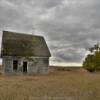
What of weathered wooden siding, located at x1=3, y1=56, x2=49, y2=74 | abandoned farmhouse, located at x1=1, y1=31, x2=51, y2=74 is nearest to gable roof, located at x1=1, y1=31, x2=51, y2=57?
abandoned farmhouse, located at x1=1, y1=31, x2=51, y2=74

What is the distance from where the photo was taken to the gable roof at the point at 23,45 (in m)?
32.4

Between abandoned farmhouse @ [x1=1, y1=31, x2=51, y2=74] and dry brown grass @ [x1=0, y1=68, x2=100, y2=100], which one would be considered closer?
dry brown grass @ [x1=0, y1=68, x2=100, y2=100]

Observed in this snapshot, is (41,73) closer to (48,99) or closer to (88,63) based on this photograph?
(88,63)

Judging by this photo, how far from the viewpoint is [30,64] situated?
34094mm

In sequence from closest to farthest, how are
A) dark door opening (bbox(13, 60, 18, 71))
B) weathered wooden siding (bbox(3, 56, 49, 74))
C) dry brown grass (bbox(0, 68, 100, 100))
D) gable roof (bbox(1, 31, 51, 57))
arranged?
dry brown grass (bbox(0, 68, 100, 100)) → weathered wooden siding (bbox(3, 56, 49, 74)) → gable roof (bbox(1, 31, 51, 57)) → dark door opening (bbox(13, 60, 18, 71))

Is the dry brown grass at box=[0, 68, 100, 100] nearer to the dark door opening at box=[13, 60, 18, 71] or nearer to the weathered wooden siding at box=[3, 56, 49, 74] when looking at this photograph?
the weathered wooden siding at box=[3, 56, 49, 74]

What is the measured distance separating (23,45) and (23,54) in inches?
69.4

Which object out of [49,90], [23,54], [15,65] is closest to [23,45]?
[23,54]

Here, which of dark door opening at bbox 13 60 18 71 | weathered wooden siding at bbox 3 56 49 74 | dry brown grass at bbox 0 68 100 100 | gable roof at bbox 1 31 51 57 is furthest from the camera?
dark door opening at bbox 13 60 18 71

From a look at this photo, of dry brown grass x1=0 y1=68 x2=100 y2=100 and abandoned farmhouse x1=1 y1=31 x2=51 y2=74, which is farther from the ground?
abandoned farmhouse x1=1 y1=31 x2=51 y2=74

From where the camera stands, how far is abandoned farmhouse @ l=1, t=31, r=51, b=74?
1267 inches

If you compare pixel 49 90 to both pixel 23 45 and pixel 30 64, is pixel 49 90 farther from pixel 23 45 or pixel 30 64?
pixel 23 45

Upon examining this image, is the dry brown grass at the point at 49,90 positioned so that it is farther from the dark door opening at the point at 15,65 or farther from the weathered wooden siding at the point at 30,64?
the dark door opening at the point at 15,65

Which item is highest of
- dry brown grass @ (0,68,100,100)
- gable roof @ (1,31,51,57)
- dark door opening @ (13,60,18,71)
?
gable roof @ (1,31,51,57)
